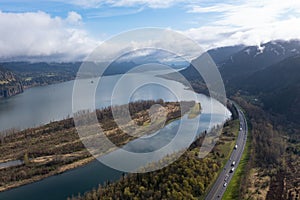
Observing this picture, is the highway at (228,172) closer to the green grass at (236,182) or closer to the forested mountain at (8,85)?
the green grass at (236,182)

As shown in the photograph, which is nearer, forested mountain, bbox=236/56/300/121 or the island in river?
the island in river

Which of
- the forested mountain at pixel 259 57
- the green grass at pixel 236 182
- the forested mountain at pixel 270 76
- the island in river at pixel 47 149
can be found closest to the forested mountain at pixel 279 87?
the forested mountain at pixel 270 76

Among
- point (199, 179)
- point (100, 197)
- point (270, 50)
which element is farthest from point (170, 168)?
point (270, 50)

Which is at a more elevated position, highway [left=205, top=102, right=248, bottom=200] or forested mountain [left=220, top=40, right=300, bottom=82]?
forested mountain [left=220, top=40, right=300, bottom=82]

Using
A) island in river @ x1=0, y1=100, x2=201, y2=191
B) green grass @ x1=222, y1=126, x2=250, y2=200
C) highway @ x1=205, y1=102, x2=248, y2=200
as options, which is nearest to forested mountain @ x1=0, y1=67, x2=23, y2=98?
island in river @ x1=0, y1=100, x2=201, y2=191

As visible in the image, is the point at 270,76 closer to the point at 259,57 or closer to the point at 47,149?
the point at 259,57

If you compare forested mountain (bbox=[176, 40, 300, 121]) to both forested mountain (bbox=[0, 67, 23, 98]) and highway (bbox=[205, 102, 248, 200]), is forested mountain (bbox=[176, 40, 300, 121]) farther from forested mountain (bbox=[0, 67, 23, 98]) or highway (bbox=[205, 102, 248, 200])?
forested mountain (bbox=[0, 67, 23, 98])

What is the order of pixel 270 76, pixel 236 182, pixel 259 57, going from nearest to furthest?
pixel 236 182 < pixel 270 76 < pixel 259 57

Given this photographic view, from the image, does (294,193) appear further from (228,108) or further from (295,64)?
(295,64)

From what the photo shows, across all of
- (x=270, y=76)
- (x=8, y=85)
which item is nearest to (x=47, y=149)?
(x=270, y=76)
